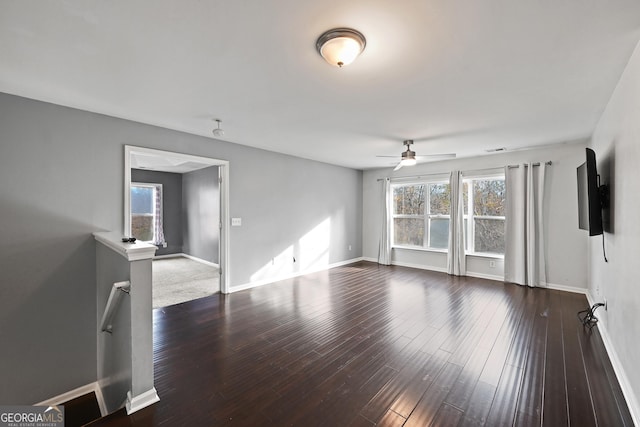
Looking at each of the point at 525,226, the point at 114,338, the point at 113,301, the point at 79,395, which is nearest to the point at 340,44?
the point at 113,301

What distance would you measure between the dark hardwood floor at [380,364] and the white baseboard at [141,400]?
4 cm

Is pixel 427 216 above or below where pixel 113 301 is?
above

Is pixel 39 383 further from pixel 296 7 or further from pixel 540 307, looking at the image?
pixel 540 307

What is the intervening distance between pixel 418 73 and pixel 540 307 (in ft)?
12.4

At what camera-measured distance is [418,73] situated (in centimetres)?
213

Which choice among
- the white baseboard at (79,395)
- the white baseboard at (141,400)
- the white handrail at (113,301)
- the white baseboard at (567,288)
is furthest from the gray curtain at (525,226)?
the white baseboard at (79,395)

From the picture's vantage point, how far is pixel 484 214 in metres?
5.43

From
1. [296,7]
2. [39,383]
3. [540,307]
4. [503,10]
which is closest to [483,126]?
[503,10]

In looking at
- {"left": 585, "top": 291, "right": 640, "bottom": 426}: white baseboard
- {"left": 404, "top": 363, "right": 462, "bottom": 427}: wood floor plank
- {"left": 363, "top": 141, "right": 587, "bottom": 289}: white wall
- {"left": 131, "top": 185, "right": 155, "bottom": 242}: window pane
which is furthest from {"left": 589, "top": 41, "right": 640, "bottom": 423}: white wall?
{"left": 131, "top": 185, "right": 155, "bottom": 242}: window pane

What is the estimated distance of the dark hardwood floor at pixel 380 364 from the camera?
1.82 metres

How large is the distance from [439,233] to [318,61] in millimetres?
5211

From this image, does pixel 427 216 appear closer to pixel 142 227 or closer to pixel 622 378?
pixel 622 378

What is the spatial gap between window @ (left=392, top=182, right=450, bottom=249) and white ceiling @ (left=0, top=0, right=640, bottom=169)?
9.09ft

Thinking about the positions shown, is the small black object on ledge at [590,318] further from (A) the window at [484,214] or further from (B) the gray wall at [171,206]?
(B) the gray wall at [171,206]
